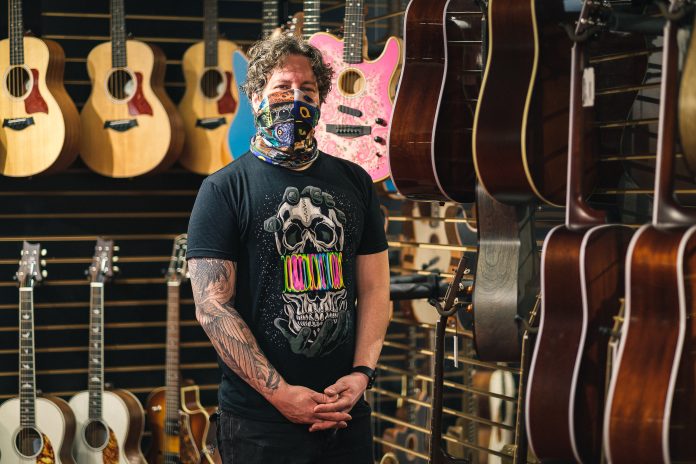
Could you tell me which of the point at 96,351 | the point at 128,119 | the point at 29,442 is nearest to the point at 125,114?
the point at 128,119

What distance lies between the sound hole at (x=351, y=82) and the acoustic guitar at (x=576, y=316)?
158 cm

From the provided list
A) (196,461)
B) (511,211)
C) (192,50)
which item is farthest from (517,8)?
(196,461)

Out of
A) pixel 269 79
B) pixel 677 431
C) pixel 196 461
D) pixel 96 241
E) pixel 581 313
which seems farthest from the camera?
pixel 96 241

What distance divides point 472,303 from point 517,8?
886 millimetres

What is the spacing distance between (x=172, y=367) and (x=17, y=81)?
4.82ft

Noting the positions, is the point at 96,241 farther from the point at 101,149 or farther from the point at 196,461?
the point at 196,461

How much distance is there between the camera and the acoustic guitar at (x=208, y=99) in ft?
15.6

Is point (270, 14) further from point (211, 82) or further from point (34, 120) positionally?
point (34, 120)

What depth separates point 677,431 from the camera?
2197 mm

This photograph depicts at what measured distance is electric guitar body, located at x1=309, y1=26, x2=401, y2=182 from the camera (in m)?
3.89

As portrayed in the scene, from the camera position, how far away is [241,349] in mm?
2482

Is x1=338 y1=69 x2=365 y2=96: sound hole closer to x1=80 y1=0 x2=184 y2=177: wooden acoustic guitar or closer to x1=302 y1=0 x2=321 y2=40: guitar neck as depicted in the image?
x1=302 y1=0 x2=321 y2=40: guitar neck

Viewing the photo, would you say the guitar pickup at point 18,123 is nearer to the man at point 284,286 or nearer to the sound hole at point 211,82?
the sound hole at point 211,82

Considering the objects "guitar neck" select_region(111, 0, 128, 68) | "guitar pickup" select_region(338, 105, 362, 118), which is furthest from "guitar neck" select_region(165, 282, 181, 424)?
"guitar pickup" select_region(338, 105, 362, 118)
